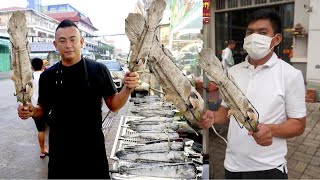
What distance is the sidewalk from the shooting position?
4366 mm

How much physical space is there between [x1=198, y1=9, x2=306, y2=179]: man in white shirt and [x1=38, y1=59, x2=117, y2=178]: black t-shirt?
94 centimetres

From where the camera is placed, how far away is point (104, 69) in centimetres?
248

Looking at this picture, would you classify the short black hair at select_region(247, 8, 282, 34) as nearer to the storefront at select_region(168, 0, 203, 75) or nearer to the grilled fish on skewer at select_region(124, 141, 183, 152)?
the storefront at select_region(168, 0, 203, 75)

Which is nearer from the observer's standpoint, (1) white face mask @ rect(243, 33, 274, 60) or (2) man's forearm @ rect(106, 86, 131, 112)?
(1) white face mask @ rect(243, 33, 274, 60)

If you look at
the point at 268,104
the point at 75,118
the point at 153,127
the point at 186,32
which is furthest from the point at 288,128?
the point at 186,32

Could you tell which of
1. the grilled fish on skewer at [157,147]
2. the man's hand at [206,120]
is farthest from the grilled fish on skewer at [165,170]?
the man's hand at [206,120]

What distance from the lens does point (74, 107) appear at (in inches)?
91.4

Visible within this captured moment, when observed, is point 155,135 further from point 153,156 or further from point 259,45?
point 259,45

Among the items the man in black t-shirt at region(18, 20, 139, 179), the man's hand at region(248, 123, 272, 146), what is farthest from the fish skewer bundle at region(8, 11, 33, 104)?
the man's hand at region(248, 123, 272, 146)

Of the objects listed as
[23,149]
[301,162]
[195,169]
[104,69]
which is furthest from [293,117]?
[23,149]

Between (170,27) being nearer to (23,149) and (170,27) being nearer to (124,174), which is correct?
(124,174)

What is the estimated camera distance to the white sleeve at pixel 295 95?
1896 mm

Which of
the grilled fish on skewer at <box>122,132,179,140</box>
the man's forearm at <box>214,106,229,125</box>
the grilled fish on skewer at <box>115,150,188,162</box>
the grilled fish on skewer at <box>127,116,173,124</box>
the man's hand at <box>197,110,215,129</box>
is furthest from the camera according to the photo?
the grilled fish on skewer at <box>127,116,173,124</box>

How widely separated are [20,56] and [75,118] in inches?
27.9
